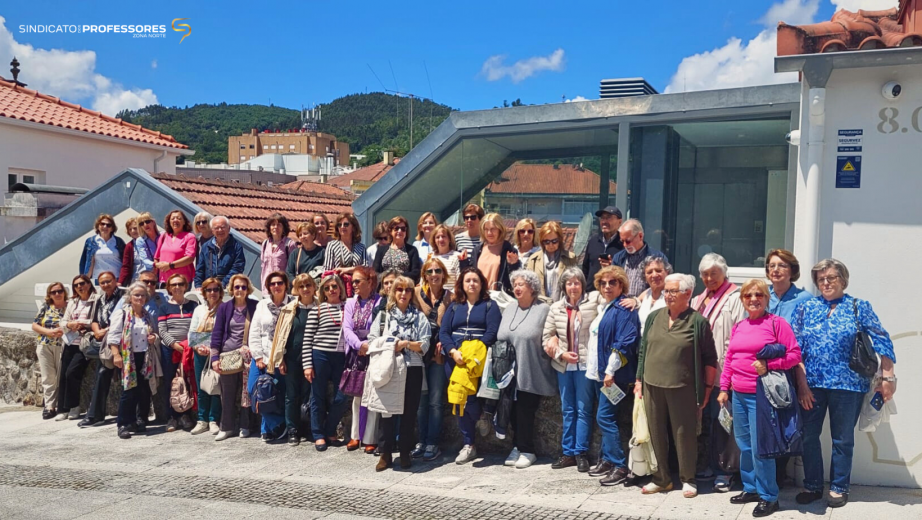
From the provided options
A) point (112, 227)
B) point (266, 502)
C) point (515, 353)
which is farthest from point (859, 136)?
point (112, 227)

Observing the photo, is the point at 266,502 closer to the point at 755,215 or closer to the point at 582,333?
the point at 582,333

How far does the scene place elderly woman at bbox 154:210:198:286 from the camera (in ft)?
31.0

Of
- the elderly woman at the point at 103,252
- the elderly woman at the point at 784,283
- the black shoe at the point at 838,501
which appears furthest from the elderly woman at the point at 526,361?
the elderly woman at the point at 103,252

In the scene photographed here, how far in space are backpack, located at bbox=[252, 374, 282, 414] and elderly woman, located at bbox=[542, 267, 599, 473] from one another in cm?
284

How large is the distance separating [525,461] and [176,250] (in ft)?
16.4

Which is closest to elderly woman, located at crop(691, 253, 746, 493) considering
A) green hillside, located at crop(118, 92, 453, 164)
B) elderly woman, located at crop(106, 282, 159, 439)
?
elderly woman, located at crop(106, 282, 159, 439)

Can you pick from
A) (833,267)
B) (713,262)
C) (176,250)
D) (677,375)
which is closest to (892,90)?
(833,267)

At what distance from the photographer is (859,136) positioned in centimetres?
625

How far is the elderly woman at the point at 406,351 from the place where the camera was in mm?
7090

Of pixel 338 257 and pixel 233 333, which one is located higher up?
pixel 338 257

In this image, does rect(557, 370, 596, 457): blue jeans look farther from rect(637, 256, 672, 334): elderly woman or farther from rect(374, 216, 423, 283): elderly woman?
rect(374, 216, 423, 283): elderly woman

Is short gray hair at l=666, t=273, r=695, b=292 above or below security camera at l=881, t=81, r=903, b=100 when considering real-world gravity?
below

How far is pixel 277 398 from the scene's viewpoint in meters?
8.02

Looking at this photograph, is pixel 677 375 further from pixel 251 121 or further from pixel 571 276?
pixel 251 121
